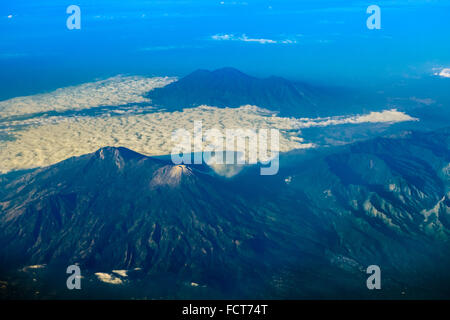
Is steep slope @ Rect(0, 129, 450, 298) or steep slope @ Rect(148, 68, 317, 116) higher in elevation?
steep slope @ Rect(148, 68, 317, 116)

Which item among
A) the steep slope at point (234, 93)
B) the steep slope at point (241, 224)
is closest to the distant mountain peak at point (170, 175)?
the steep slope at point (241, 224)

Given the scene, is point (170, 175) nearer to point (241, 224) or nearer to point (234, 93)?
point (241, 224)

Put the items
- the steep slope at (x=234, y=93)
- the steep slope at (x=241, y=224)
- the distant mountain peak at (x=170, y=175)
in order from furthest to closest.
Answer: the steep slope at (x=234, y=93) < the distant mountain peak at (x=170, y=175) < the steep slope at (x=241, y=224)

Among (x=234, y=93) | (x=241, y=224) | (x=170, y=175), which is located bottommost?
(x=241, y=224)

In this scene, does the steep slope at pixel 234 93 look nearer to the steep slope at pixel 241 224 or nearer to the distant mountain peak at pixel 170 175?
the steep slope at pixel 241 224

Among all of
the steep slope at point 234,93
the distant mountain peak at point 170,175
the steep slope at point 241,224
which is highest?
the steep slope at point 234,93

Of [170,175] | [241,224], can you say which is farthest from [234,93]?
[241,224]

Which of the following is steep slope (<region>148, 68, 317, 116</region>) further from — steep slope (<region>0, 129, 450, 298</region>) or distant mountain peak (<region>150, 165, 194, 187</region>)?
distant mountain peak (<region>150, 165, 194, 187</region>)

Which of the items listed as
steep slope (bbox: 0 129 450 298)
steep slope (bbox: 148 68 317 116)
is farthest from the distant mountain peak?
steep slope (bbox: 148 68 317 116)

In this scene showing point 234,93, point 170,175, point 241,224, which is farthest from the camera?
point 234,93

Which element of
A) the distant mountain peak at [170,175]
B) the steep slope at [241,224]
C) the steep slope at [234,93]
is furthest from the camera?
the steep slope at [234,93]

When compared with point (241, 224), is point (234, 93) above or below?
above

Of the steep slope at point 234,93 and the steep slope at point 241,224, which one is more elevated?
the steep slope at point 234,93
